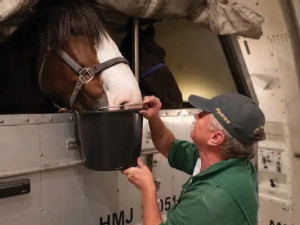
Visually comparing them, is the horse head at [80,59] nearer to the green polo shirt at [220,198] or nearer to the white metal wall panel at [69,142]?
the white metal wall panel at [69,142]

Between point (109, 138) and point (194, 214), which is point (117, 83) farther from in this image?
point (194, 214)

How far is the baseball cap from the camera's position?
119cm

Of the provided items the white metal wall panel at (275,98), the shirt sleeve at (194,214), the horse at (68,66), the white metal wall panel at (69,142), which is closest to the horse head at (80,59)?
the horse at (68,66)

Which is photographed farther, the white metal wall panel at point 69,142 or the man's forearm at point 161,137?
the man's forearm at point 161,137

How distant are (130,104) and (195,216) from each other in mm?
491

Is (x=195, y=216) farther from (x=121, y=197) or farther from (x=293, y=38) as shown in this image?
(x=293, y=38)

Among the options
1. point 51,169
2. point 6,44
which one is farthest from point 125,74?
point 6,44

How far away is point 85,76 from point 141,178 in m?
0.50

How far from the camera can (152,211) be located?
3.75 ft

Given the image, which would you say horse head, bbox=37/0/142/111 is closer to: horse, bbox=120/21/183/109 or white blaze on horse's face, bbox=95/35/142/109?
white blaze on horse's face, bbox=95/35/142/109

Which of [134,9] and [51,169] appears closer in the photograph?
[51,169]

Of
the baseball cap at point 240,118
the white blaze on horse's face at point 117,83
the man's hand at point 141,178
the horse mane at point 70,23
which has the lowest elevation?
the man's hand at point 141,178

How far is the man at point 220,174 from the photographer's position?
1.09 metres

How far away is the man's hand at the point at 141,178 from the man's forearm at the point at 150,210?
18mm
